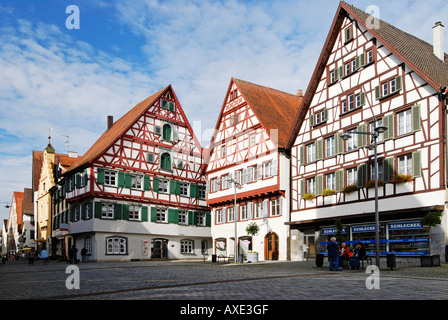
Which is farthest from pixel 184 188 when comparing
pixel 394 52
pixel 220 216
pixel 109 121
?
pixel 394 52

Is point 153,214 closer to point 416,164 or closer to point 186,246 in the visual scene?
point 186,246

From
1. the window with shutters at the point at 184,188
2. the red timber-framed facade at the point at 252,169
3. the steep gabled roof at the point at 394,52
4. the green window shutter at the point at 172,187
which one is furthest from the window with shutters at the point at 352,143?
the window with shutters at the point at 184,188

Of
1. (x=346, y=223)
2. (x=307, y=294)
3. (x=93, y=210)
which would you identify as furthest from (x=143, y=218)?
(x=307, y=294)

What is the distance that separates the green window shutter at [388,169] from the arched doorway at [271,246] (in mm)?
11886

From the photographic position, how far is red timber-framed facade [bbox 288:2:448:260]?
2570 cm

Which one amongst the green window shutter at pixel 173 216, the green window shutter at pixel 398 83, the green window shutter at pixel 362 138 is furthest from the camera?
the green window shutter at pixel 173 216

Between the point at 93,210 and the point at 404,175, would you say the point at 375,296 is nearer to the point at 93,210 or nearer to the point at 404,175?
the point at 404,175

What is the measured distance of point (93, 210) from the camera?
43.2 meters

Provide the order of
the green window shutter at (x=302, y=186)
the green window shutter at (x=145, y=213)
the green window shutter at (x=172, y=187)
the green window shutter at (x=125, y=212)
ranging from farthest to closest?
1. the green window shutter at (x=172, y=187)
2. the green window shutter at (x=145, y=213)
3. the green window shutter at (x=125, y=212)
4. the green window shutter at (x=302, y=186)

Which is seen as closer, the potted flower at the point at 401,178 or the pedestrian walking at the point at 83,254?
the potted flower at the point at 401,178

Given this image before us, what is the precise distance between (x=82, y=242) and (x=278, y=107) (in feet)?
69.0

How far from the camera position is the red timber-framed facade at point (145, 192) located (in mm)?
44094

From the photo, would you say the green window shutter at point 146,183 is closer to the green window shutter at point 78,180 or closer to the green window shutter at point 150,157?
the green window shutter at point 150,157

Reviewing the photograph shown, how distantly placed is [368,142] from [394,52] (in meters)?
5.07
